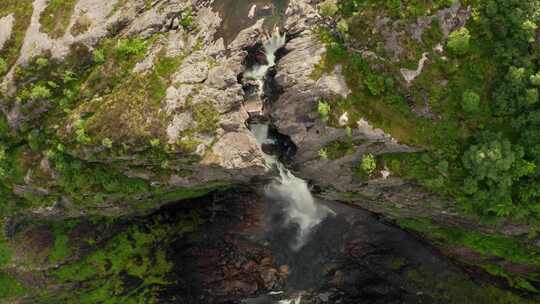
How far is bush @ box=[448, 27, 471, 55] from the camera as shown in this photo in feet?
93.4

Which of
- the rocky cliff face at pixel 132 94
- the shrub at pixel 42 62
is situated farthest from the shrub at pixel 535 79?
the shrub at pixel 42 62

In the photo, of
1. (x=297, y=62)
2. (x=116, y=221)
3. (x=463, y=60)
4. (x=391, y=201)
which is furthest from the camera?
(x=116, y=221)

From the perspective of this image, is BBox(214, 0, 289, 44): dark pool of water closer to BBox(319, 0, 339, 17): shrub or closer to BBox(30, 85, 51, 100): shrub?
BBox(319, 0, 339, 17): shrub

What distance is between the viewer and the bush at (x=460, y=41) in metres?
28.5

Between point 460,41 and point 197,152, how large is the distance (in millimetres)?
21360

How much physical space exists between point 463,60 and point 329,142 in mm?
11566

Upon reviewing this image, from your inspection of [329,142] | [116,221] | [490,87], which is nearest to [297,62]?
[329,142]

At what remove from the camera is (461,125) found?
3022 centimetres

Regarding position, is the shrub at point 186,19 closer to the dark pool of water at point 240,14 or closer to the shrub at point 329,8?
the dark pool of water at point 240,14

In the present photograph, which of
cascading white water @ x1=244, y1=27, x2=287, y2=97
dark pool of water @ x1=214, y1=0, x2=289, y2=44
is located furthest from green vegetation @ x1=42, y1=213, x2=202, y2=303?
dark pool of water @ x1=214, y1=0, x2=289, y2=44

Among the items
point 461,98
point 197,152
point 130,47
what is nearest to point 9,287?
point 197,152

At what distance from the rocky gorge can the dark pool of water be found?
107mm

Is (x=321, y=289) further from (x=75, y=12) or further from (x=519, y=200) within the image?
(x=75, y=12)

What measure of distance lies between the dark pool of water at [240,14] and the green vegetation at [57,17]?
1208cm
